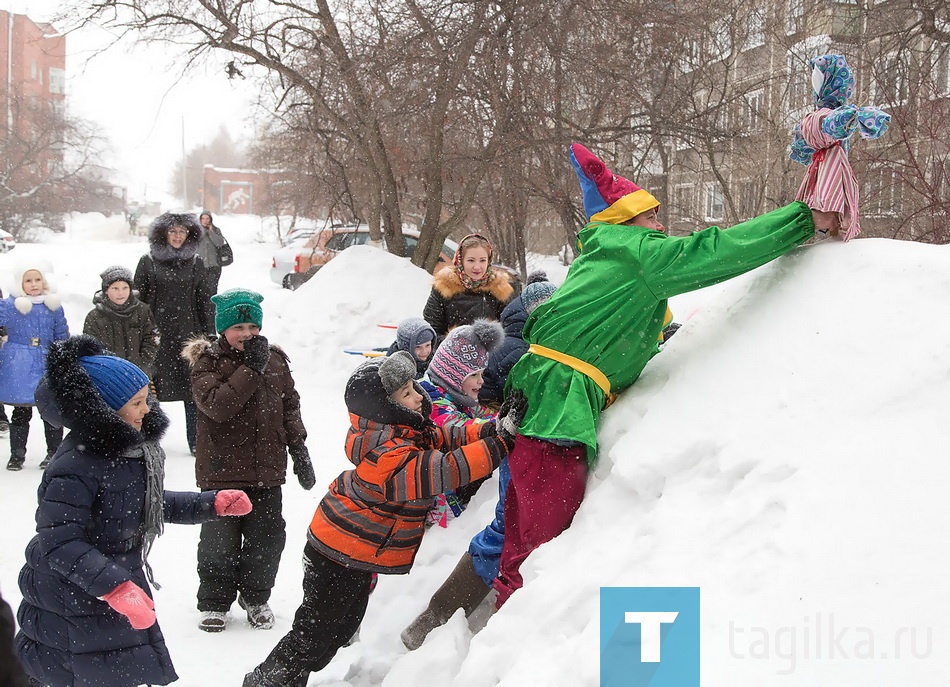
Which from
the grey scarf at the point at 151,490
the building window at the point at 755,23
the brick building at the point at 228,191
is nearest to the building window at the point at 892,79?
the building window at the point at 755,23

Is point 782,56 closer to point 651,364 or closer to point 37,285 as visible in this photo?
point 37,285

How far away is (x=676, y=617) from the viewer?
223 centimetres

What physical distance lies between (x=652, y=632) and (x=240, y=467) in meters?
2.53

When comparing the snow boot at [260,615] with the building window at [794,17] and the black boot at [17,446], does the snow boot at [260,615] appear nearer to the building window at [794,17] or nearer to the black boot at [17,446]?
the black boot at [17,446]

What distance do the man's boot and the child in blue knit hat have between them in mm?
986

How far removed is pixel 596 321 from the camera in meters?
2.94

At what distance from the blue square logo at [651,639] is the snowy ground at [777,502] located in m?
0.03

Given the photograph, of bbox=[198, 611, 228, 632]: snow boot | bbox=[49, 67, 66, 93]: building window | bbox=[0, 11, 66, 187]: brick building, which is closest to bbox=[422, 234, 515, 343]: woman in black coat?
bbox=[198, 611, 228, 632]: snow boot

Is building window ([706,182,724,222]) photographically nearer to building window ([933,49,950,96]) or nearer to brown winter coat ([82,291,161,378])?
building window ([933,49,950,96])

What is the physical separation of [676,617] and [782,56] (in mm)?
15423

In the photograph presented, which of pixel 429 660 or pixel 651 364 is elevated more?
pixel 651 364

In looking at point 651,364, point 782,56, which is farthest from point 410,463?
point 782,56

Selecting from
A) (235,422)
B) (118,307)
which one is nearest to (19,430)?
(118,307)

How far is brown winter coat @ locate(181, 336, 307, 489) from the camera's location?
4.15m
